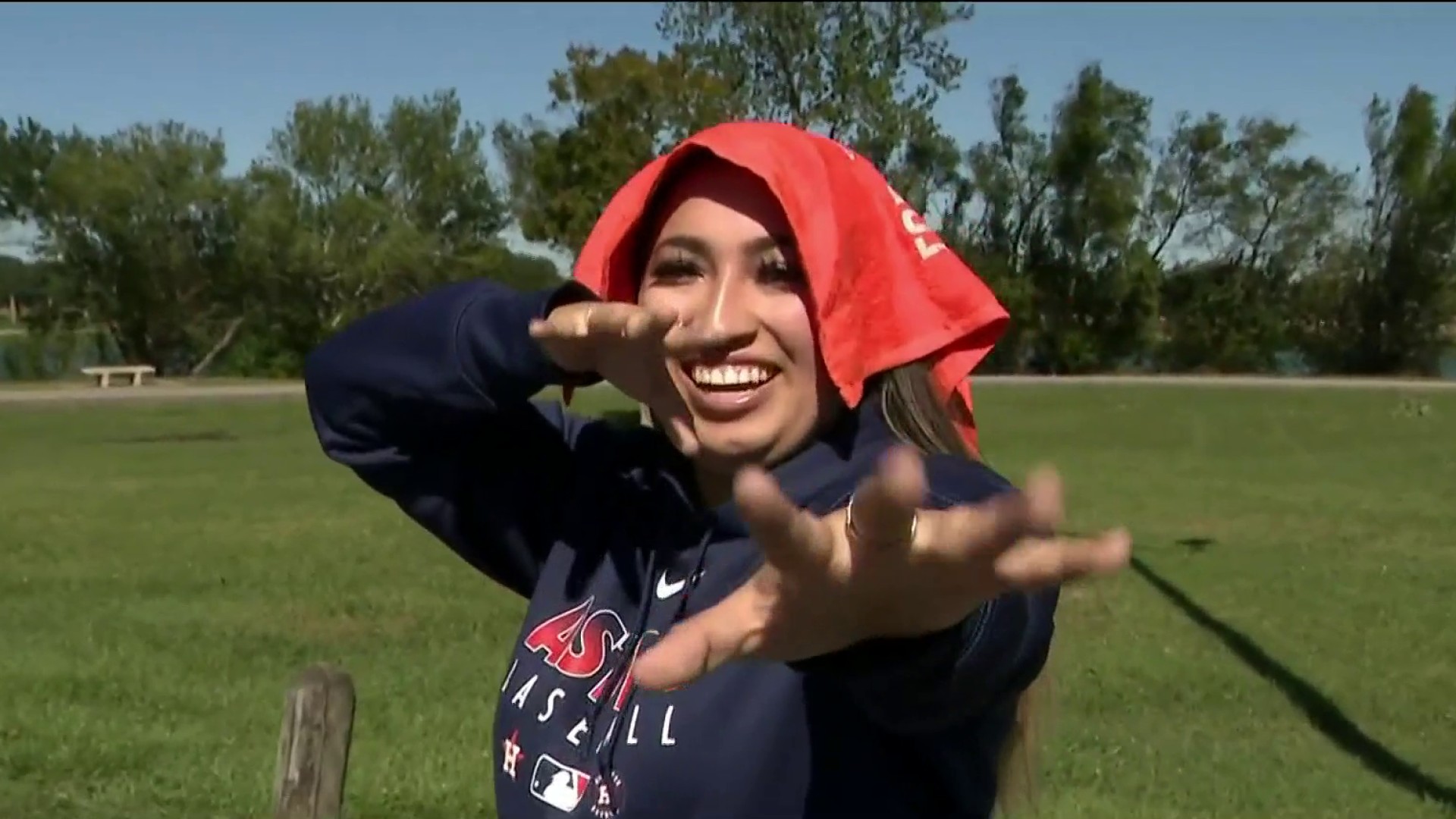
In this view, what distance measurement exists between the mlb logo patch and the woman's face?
366 millimetres

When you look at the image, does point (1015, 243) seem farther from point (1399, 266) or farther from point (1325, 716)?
point (1325, 716)

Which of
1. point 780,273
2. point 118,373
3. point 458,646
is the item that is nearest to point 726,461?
point 780,273

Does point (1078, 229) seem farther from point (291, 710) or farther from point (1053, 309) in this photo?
point (291, 710)

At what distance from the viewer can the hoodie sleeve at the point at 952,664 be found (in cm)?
135

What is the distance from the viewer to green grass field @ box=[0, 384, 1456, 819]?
5.47 m

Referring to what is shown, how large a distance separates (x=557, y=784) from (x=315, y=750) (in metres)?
2.45

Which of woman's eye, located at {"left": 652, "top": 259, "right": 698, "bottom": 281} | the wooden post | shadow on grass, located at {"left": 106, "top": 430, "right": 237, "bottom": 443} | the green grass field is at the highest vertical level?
woman's eye, located at {"left": 652, "top": 259, "right": 698, "bottom": 281}

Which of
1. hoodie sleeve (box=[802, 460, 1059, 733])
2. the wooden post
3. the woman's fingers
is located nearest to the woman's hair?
hoodie sleeve (box=[802, 460, 1059, 733])

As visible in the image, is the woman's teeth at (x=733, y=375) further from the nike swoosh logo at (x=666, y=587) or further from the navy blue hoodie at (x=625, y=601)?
the nike swoosh logo at (x=666, y=587)

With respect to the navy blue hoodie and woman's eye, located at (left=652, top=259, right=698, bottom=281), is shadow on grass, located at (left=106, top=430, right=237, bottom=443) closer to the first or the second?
the navy blue hoodie

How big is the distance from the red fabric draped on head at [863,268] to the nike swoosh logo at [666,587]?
0.97 ft

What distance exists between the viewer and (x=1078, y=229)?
39.2 meters

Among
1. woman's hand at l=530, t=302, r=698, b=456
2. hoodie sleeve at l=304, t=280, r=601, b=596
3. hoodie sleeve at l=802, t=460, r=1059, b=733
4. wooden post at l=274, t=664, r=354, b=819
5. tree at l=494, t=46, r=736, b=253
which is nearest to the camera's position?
hoodie sleeve at l=802, t=460, r=1059, b=733

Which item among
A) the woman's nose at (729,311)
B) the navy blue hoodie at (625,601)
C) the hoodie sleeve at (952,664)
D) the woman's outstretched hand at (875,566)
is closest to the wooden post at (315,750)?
the navy blue hoodie at (625,601)
